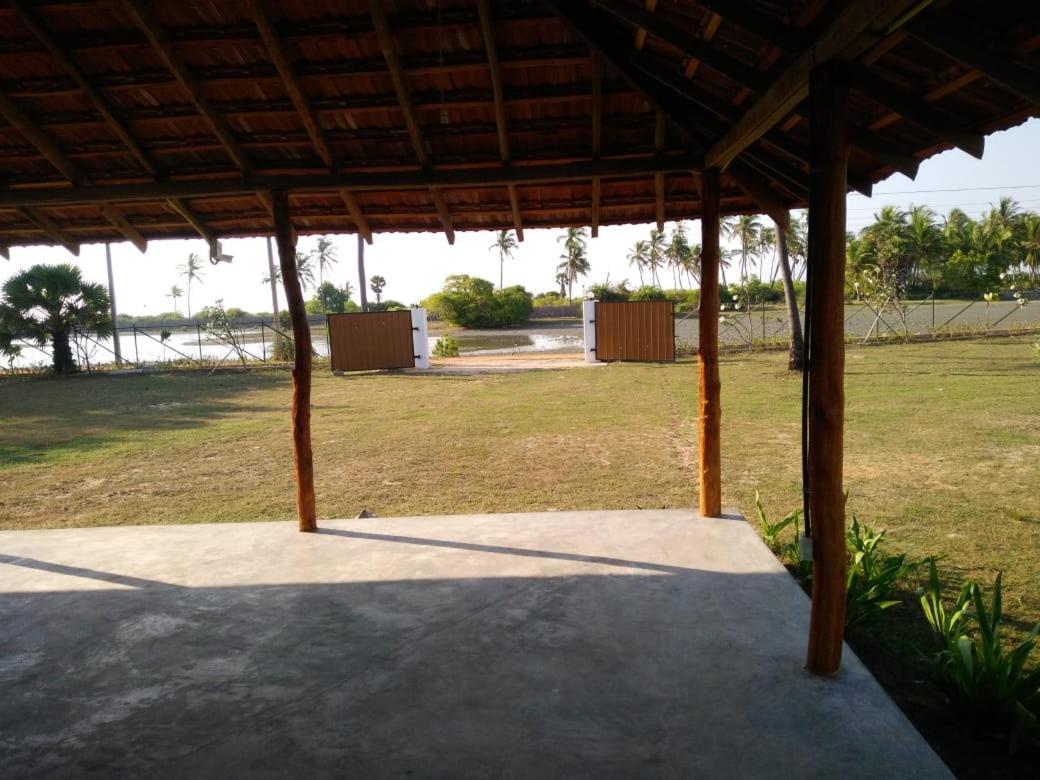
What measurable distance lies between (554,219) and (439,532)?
3.22 metres

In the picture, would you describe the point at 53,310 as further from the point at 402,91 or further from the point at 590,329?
the point at 402,91

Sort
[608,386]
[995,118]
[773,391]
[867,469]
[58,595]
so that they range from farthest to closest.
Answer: [608,386] → [773,391] → [867,469] → [58,595] → [995,118]

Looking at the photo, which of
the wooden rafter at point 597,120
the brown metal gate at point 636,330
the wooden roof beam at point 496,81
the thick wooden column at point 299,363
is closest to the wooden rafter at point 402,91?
the wooden roof beam at point 496,81

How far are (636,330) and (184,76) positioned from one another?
58.7 feet

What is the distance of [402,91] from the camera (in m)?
5.06

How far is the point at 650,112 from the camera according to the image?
17.7 feet

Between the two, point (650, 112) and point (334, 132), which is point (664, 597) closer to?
point (650, 112)

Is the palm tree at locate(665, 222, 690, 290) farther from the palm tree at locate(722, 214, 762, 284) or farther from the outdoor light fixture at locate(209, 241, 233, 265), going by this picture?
the outdoor light fixture at locate(209, 241, 233, 265)

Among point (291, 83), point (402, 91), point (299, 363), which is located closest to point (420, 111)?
point (402, 91)

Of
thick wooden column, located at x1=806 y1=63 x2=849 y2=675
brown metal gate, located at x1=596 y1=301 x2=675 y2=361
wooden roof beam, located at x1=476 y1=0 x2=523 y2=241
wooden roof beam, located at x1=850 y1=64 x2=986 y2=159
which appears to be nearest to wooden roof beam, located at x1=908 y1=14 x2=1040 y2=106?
wooden roof beam, located at x1=850 y1=64 x2=986 y2=159

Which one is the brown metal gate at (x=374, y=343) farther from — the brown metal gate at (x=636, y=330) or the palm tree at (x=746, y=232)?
the palm tree at (x=746, y=232)

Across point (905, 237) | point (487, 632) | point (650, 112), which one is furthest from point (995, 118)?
point (905, 237)

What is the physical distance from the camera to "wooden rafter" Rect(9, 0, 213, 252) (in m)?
4.52

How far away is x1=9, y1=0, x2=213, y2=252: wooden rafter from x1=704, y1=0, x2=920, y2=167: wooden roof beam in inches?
173
